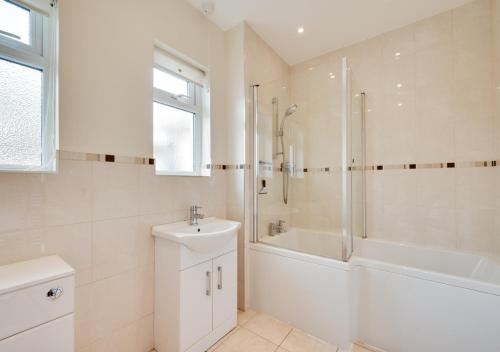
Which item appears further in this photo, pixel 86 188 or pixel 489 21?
pixel 489 21

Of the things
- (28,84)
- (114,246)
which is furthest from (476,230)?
(28,84)

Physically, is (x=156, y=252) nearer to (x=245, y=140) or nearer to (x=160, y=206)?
(x=160, y=206)

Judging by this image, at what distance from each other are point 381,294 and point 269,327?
87 cm

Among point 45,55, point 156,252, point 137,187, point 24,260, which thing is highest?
point 45,55

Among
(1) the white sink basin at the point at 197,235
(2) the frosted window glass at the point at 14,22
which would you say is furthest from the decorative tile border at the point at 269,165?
(2) the frosted window glass at the point at 14,22

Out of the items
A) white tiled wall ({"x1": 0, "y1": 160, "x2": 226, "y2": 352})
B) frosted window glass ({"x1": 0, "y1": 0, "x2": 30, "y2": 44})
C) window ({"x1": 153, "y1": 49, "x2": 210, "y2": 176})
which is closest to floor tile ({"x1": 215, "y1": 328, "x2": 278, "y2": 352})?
white tiled wall ({"x1": 0, "y1": 160, "x2": 226, "y2": 352})

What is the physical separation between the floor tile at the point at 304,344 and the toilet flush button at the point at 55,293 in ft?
4.61

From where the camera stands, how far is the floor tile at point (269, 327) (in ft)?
5.49

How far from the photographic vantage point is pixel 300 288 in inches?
69.5

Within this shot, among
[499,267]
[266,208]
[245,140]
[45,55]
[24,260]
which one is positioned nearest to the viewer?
[24,260]

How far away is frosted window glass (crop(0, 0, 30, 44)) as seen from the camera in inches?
42.5

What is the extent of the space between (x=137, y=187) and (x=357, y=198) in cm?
184

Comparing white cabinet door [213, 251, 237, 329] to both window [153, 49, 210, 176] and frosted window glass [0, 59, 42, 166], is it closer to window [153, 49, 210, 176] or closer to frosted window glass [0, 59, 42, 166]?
window [153, 49, 210, 176]

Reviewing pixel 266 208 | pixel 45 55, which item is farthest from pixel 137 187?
pixel 266 208
